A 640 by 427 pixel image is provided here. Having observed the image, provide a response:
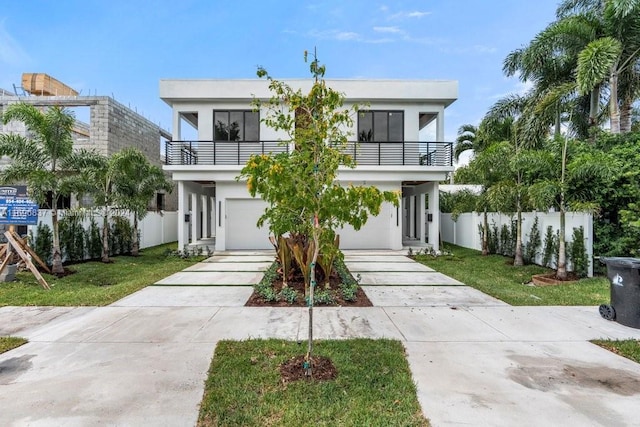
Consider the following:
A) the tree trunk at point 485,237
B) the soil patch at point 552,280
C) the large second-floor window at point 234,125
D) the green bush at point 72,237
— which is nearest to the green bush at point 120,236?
the green bush at point 72,237

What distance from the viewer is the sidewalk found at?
3045 millimetres

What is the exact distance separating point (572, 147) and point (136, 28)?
53.7 ft

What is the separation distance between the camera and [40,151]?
9.25 meters

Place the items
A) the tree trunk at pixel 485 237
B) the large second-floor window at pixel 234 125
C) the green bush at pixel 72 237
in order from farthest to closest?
the large second-floor window at pixel 234 125
the tree trunk at pixel 485 237
the green bush at pixel 72 237

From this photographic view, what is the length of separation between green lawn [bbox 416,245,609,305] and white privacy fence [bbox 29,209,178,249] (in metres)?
11.9

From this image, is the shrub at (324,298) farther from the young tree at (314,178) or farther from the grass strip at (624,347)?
the grass strip at (624,347)

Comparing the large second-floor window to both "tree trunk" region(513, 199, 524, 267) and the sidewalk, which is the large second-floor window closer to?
the sidewalk

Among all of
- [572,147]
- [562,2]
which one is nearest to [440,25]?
[562,2]

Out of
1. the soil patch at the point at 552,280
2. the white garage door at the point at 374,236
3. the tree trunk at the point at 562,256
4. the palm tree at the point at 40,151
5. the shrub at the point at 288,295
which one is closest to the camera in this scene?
the shrub at the point at 288,295

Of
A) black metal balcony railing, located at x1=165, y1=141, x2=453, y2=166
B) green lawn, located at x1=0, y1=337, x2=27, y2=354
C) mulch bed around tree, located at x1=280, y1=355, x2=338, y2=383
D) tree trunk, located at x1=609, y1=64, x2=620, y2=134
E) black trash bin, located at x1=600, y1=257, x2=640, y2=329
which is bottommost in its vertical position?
green lawn, located at x1=0, y1=337, x2=27, y2=354

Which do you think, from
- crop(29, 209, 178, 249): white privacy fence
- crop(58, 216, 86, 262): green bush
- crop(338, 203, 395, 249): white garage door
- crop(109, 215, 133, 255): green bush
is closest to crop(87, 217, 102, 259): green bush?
crop(29, 209, 178, 249): white privacy fence

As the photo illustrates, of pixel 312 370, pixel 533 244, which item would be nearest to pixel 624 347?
pixel 312 370

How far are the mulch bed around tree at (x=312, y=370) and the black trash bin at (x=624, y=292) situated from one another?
16.0 feet

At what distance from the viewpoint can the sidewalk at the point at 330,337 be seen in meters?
3.04
